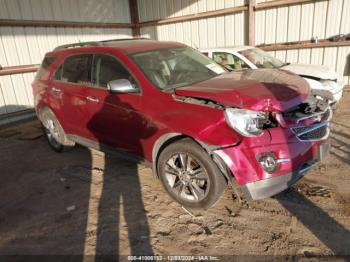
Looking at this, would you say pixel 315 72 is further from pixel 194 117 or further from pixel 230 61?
pixel 194 117

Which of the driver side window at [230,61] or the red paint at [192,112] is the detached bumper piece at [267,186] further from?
the driver side window at [230,61]

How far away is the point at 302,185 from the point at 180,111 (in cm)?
186

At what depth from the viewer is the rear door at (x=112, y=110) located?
3658mm

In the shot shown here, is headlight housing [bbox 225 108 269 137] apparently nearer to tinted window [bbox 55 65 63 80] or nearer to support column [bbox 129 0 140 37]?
tinted window [bbox 55 65 63 80]

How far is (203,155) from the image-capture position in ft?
9.98

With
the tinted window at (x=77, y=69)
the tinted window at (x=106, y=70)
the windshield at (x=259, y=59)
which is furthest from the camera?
the windshield at (x=259, y=59)

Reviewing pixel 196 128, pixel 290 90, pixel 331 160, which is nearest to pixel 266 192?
pixel 196 128

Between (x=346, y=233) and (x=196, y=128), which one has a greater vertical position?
(x=196, y=128)

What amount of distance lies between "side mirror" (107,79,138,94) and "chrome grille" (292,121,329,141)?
6.16 feet

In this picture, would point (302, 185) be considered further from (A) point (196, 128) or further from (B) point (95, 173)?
(B) point (95, 173)

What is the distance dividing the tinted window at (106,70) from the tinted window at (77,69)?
15 cm

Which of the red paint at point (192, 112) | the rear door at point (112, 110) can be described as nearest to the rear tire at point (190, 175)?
the red paint at point (192, 112)

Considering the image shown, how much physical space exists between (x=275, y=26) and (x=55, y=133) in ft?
24.2

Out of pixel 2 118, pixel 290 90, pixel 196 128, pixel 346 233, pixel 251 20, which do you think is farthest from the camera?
pixel 251 20
